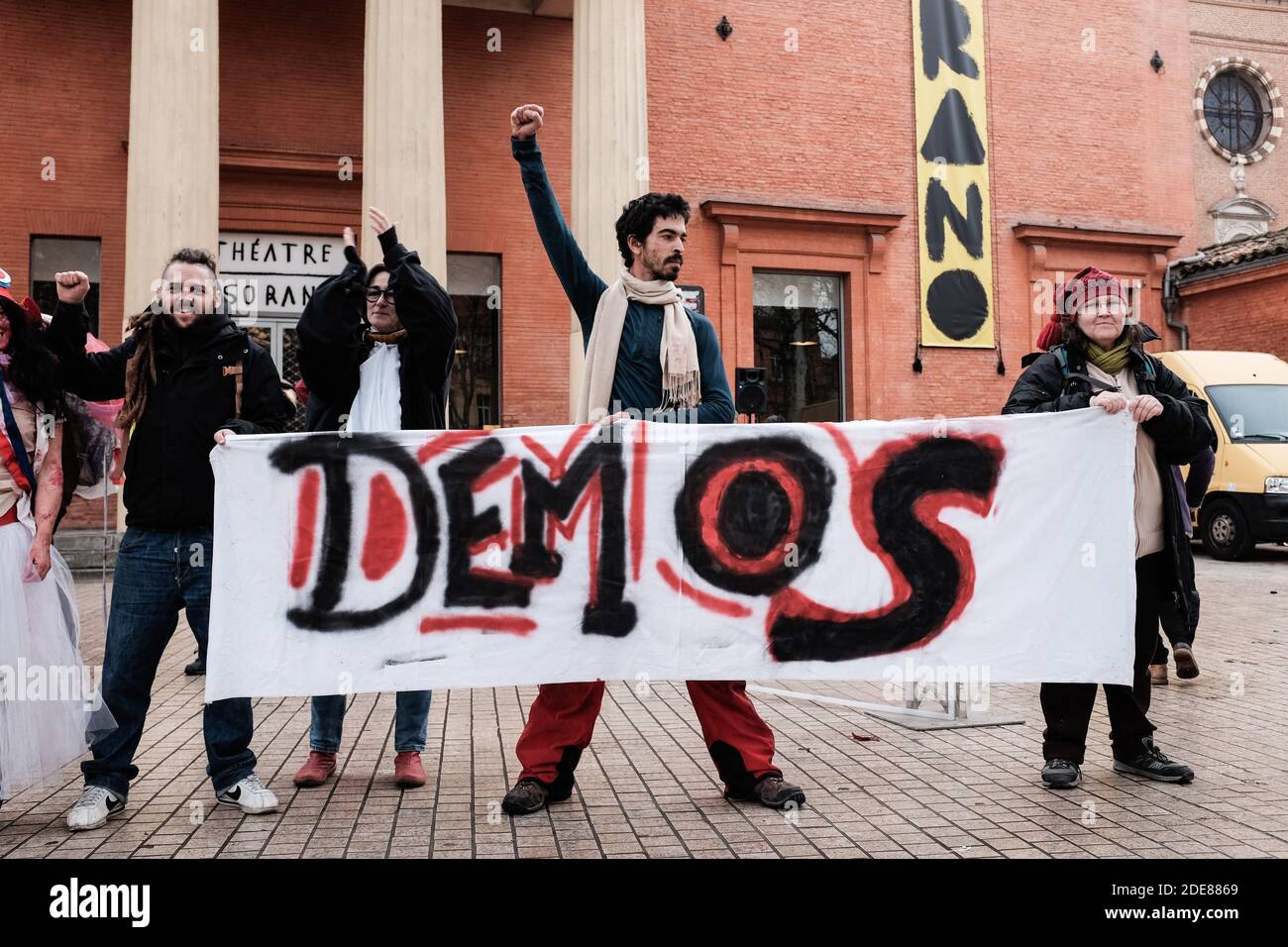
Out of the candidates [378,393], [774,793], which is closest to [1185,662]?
[774,793]

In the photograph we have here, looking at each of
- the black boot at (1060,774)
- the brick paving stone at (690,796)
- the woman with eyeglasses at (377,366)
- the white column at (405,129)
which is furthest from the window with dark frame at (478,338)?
the black boot at (1060,774)

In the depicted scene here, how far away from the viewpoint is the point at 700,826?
403 cm

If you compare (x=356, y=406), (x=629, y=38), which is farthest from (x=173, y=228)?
(x=356, y=406)

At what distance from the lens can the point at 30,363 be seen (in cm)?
432

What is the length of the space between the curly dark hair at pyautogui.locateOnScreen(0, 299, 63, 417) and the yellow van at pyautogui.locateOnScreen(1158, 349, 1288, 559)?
1462 centimetres

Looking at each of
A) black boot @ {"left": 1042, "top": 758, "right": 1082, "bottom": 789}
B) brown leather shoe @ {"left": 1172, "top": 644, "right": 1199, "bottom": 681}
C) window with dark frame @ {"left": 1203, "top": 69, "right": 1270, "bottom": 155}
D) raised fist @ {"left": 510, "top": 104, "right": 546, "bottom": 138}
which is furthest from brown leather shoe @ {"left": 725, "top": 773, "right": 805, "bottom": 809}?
window with dark frame @ {"left": 1203, "top": 69, "right": 1270, "bottom": 155}

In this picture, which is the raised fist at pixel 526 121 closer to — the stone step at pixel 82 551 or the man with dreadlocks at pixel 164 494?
the man with dreadlocks at pixel 164 494

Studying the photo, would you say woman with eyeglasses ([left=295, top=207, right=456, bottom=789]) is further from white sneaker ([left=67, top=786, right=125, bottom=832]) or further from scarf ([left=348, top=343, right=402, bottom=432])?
white sneaker ([left=67, top=786, right=125, bottom=832])

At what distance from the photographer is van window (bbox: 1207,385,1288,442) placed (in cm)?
1603

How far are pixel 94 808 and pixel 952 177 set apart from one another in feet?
62.3

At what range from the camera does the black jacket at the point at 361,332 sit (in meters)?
4.43

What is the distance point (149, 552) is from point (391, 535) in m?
0.98

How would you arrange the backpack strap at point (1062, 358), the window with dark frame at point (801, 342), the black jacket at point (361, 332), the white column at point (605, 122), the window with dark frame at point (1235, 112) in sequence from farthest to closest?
1. the window with dark frame at point (1235, 112)
2. the window with dark frame at point (801, 342)
3. the white column at point (605, 122)
4. the backpack strap at point (1062, 358)
5. the black jacket at point (361, 332)

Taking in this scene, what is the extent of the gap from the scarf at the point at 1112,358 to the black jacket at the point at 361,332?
2.90m
